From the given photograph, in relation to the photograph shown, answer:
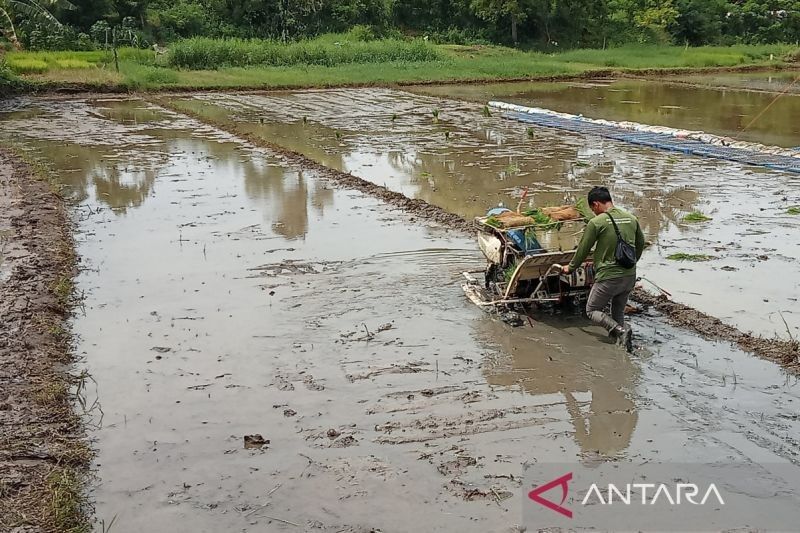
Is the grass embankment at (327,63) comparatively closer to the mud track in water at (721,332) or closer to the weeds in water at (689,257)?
the weeds in water at (689,257)

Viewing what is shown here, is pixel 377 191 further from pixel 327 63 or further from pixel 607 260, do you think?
pixel 327 63

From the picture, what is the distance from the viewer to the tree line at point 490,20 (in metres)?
38.6

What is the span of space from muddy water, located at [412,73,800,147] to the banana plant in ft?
40.9

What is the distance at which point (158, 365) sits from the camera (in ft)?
18.9

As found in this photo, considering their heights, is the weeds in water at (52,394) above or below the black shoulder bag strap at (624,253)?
below

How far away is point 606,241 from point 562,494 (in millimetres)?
2207

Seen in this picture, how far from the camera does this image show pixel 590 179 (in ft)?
39.0

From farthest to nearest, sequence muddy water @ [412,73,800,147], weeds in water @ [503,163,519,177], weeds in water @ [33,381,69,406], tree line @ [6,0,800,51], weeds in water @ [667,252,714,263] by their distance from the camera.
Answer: tree line @ [6,0,800,51] → muddy water @ [412,73,800,147] → weeds in water @ [503,163,519,177] → weeds in water @ [667,252,714,263] → weeds in water @ [33,381,69,406]

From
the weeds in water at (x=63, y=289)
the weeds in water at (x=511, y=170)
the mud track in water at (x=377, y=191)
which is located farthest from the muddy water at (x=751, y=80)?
the weeds in water at (x=63, y=289)

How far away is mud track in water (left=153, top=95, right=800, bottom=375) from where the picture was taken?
569cm

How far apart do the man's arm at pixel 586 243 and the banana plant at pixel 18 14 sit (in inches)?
971

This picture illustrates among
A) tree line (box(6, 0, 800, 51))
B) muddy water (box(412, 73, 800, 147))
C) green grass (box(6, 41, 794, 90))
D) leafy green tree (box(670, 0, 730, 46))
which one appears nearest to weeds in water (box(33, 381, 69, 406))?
muddy water (box(412, 73, 800, 147))

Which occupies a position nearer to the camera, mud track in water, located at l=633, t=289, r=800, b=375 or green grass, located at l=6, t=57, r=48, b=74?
mud track in water, located at l=633, t=289, r=800, b=375

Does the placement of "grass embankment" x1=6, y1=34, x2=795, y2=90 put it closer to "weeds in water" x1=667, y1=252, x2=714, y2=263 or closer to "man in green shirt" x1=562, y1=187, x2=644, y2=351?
"weeds in water" x1=667, y1=252, x2=714, y2=263
